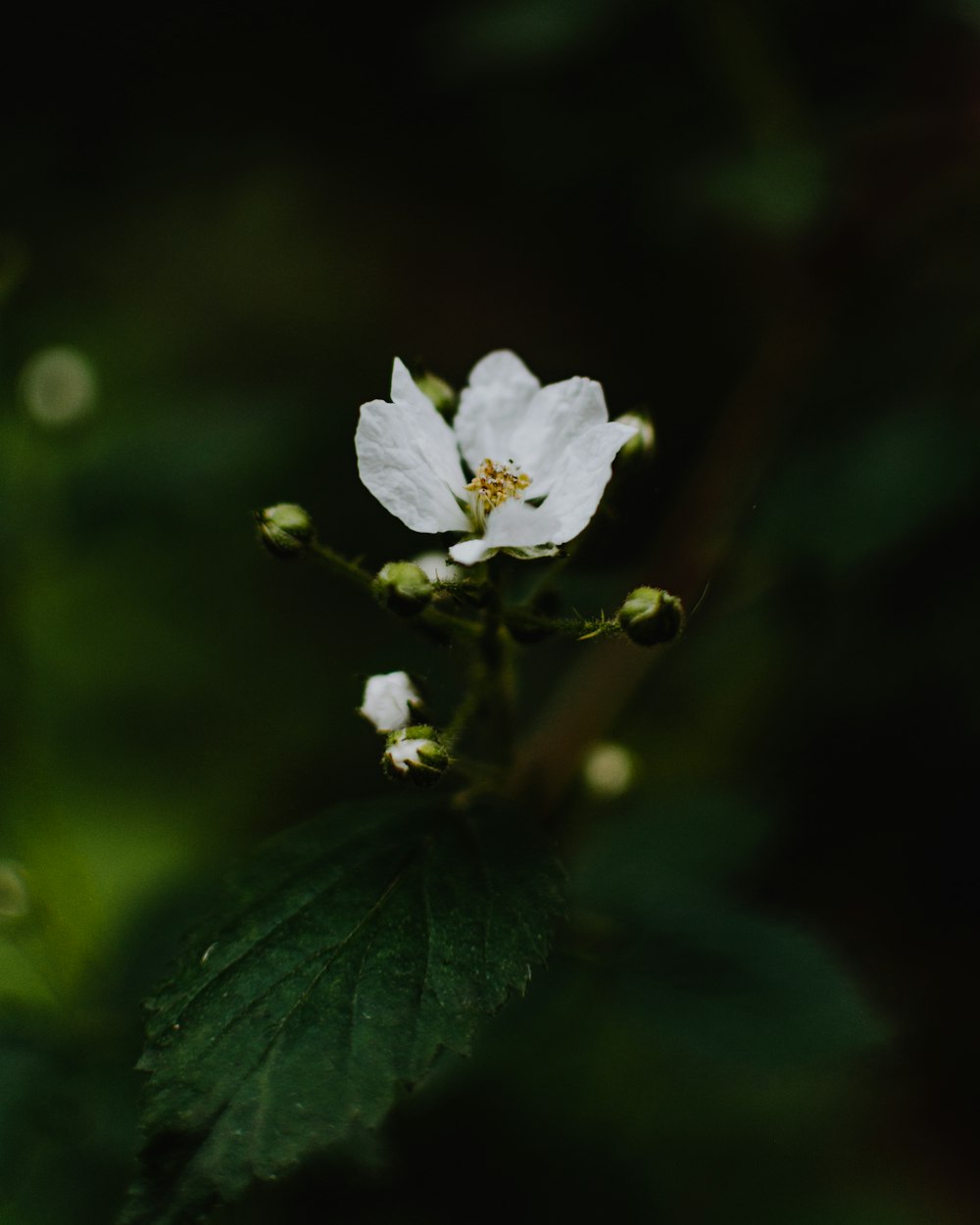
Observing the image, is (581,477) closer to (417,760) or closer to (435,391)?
(435,391)

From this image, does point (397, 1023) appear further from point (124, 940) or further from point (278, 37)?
point (278, 37)

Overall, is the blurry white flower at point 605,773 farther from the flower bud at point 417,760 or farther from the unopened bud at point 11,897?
the unopened bud at point 11,897

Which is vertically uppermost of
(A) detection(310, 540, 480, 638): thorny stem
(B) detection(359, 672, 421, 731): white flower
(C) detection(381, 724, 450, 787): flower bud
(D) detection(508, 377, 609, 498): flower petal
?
(D) detection(508, 377, 609, 498): flower petal

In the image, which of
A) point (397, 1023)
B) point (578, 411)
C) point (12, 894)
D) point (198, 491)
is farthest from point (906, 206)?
point (12, 894)

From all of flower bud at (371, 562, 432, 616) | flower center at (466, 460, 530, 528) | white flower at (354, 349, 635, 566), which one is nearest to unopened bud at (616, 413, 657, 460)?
white flower at (354, 349, 635, 566)

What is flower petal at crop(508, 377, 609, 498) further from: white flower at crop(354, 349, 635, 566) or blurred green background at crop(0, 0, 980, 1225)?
blurred green background at crop(0, 0, 980, 1225)

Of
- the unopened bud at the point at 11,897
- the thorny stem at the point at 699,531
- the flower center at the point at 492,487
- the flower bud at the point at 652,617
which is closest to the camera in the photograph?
the flower bud at the point at 652,617

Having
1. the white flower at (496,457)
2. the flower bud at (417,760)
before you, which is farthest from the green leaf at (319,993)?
the white flower at (496,457)
